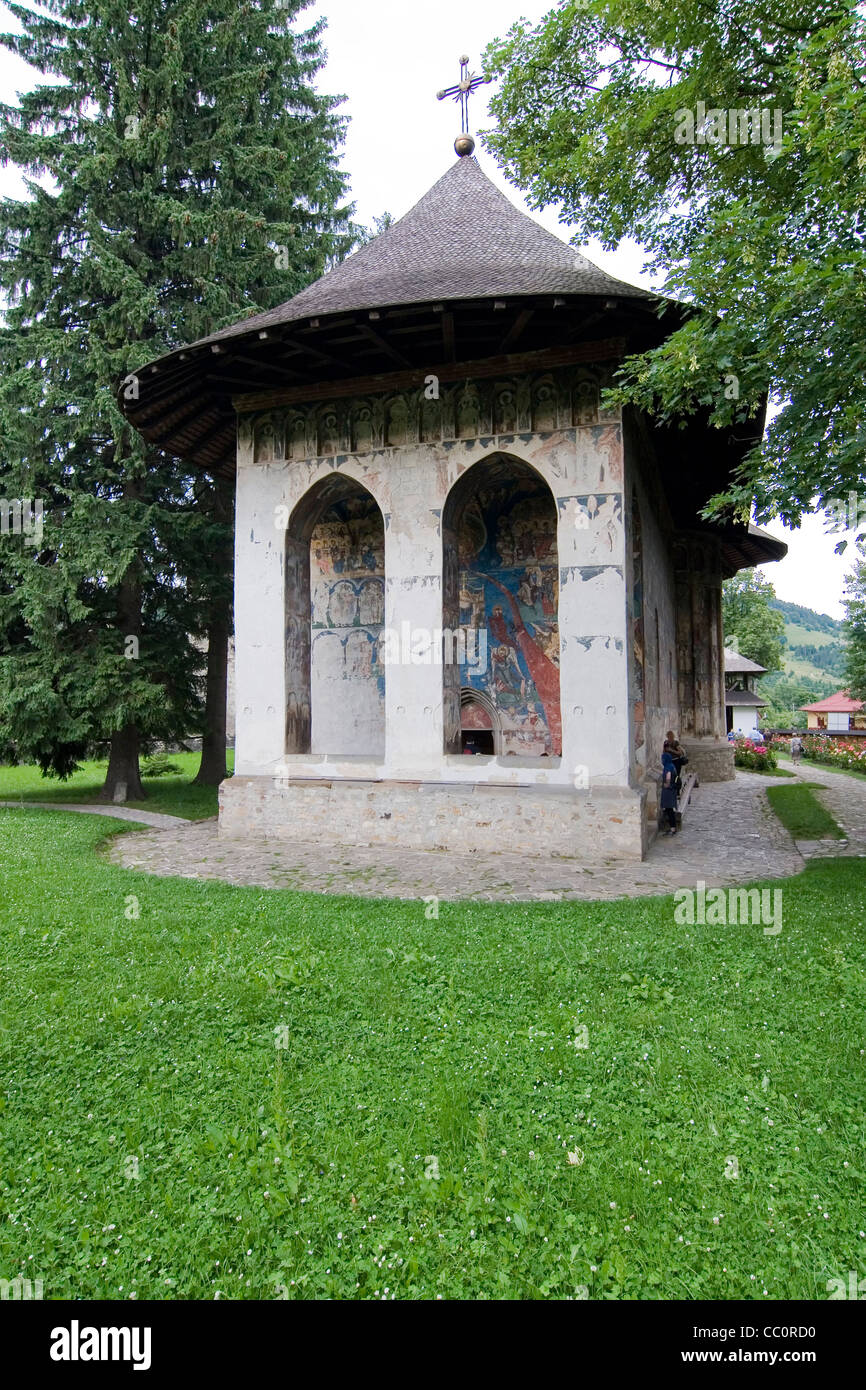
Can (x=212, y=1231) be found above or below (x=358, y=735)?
below

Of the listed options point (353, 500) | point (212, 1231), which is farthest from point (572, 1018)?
point (353, 500)

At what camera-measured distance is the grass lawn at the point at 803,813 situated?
392 inches

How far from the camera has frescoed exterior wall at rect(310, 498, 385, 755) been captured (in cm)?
1234

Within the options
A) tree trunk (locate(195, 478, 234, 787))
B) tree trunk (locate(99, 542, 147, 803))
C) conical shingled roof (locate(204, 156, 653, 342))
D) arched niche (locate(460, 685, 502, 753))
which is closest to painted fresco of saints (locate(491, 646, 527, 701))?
arched niche (locate(460, 685, 502, 753))

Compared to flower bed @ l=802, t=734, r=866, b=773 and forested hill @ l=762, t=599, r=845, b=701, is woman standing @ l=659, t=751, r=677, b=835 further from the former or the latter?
forested hill @ l=762, t=599, r=845, b=701

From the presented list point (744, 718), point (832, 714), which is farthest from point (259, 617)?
point (832, 714)

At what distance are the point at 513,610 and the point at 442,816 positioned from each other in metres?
3.88

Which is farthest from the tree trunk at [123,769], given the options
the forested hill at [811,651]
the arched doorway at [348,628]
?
the forested hill at [811,651]

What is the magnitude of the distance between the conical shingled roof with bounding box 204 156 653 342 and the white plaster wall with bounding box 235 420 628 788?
1676mm

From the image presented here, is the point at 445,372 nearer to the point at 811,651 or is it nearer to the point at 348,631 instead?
the point at 348,631

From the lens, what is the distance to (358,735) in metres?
12.4
